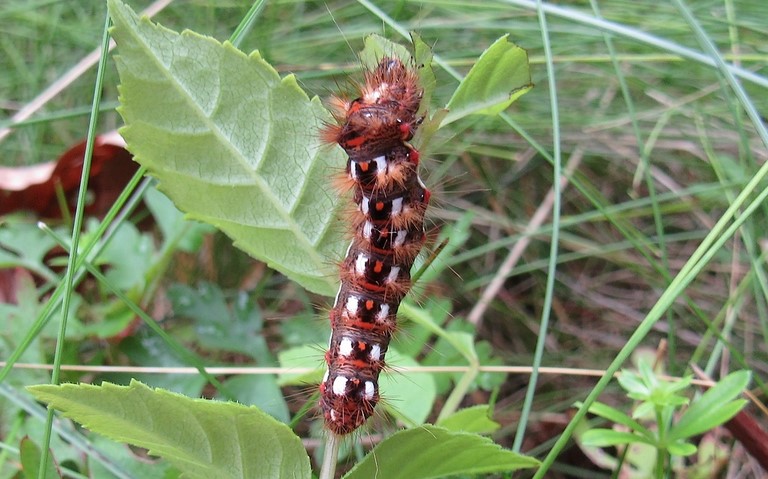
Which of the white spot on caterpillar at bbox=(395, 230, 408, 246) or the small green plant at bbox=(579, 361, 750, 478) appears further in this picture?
the small green plant at bbox=(579, 361, 750, 478)

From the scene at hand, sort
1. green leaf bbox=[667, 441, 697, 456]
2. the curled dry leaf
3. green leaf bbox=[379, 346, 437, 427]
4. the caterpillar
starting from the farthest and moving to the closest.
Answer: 1. the curled dry leaf
2. green leaf bbox=[379, 346, 437, 427]
3. green leaf bbox=[667, 441, 697, 456]
4. the caterpillar

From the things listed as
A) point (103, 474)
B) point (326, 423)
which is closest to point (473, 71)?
point (326, 423)

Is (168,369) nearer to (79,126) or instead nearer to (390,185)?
(390,185)

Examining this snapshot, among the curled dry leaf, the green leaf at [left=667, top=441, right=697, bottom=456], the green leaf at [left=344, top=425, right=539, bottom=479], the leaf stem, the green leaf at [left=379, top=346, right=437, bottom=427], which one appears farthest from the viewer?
the curled dry leaf

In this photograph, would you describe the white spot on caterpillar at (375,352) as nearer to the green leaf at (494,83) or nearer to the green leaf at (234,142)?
the green leaf at (234,142)

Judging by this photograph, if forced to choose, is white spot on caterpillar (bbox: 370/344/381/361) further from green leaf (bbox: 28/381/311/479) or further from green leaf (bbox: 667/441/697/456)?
green leaf (bbox: 667/441/697/456)

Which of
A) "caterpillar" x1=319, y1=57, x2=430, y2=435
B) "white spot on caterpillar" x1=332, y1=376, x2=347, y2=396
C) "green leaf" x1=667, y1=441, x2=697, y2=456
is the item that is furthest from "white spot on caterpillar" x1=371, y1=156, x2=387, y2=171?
"green leaf" x1=667, y1=441, x2=697, y2=456

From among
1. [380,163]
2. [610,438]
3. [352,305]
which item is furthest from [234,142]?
[610,438]
